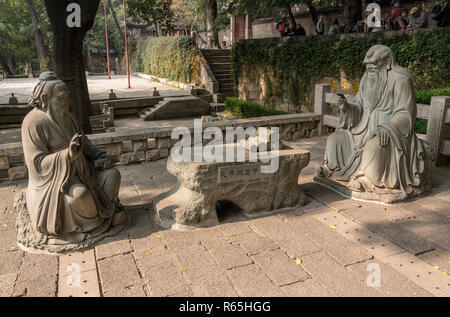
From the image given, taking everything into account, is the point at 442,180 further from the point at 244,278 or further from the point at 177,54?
the point at 177,54

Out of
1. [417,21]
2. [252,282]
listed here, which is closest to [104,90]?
[417,21]

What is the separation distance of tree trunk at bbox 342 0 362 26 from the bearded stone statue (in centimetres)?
839

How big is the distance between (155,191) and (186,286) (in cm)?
257

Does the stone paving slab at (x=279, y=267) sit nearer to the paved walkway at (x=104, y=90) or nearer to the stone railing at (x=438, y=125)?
the stone railing at (x=438, y=125)

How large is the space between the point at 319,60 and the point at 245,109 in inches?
137

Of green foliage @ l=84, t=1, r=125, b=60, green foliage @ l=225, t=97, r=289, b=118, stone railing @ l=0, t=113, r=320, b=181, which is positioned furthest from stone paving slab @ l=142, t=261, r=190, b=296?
green foliage @ l=84, t=1, r=125, b=60

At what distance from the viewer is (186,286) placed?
3449 millimetres

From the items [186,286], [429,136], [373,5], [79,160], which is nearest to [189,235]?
[186,286]

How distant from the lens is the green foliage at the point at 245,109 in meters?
12.9

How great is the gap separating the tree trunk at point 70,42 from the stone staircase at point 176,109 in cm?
799

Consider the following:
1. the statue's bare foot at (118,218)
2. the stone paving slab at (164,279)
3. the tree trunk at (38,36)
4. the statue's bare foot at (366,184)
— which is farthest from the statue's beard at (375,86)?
the tree trunk at (38,36)

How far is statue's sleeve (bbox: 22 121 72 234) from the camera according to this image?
385cm

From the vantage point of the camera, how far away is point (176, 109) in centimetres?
1711

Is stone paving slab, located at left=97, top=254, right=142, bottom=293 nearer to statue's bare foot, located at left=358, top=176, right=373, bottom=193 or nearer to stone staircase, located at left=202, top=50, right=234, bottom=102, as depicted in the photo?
statue's bare foot, located at left=358, top=176, right=373, bottom=193
